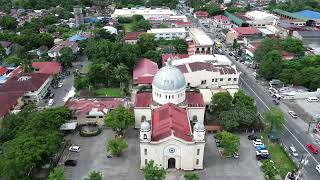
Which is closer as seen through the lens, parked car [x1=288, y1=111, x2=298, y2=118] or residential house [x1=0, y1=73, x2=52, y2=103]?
parked car [x1=288, y1=111, x2=298, y2=118]

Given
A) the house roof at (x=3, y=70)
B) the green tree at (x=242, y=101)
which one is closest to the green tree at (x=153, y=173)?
the green tree at (x=242, y=101)

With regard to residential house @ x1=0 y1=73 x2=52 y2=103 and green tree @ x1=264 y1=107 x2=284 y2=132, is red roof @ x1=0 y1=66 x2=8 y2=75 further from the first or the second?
green tree @ x1=264 y1=107 x2=284 y2=132

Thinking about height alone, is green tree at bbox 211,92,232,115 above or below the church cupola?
below

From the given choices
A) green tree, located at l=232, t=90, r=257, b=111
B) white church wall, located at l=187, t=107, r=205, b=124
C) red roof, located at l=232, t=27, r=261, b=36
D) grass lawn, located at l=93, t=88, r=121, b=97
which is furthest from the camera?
red roof, located at l=232, t=27, r=261, b=36

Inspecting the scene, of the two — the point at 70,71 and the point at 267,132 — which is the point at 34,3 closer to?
the point at 70,71

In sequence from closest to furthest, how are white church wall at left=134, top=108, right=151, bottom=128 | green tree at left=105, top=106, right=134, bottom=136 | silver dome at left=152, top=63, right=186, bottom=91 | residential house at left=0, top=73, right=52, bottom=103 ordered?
silver dome at left=152, top=63, right=186, bottom=91, green tree at left=105, top=106, right=134, bottom=136, white church wall at left=134, top=108, right=151, bottom=128, residential house at left=0, top=73, right=52, bottom=103

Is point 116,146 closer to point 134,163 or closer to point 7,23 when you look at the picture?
point 134,163

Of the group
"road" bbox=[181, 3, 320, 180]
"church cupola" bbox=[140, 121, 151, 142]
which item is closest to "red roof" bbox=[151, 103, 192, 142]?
"church cupola" bbox=[140, 121, 151, 142]
